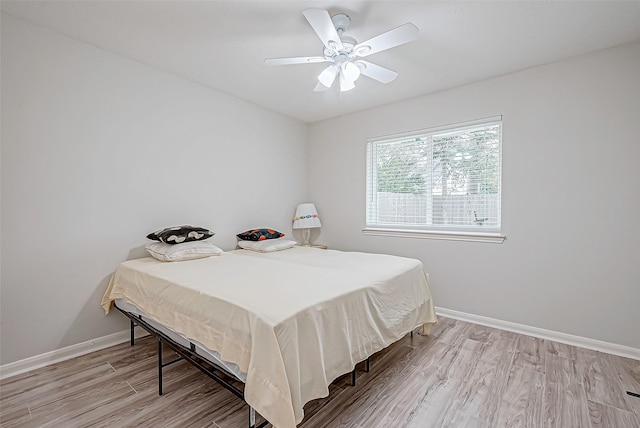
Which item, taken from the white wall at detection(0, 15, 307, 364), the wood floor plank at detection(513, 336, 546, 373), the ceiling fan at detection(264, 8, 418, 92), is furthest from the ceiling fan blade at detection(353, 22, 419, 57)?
the wood floor plank at detection(513, 336, 546, 373)

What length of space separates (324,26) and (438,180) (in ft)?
7.15

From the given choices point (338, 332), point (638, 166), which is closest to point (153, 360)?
A: point (338, 332)

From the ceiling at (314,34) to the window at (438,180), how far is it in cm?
62

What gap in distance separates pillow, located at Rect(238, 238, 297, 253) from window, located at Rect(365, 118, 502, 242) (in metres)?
1.14

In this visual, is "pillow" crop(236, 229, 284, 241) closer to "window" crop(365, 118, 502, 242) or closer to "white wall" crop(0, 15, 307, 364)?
"white wall" crop(0, 15, 307, 364)

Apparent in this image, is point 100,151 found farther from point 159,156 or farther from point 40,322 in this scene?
point 40,322

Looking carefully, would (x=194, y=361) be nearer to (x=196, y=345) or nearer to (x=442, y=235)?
(x=196, y=345)

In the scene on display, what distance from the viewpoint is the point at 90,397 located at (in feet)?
6.15

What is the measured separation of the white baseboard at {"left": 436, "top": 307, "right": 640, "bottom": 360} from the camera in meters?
2.38

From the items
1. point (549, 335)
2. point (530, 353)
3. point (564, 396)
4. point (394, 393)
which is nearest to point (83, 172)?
point (394, 393)

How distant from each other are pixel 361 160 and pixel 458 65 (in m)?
1.55

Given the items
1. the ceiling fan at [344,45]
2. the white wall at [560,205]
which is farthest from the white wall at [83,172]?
the white wall at [560,205]

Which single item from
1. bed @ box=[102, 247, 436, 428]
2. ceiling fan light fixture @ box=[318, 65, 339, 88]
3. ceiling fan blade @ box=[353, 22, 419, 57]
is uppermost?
ceiling fan blade @ box=[353, 22, 419, 57]

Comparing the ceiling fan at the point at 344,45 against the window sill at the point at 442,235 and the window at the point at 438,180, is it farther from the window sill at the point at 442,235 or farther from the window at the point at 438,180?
the window sill at the point at 442,235
